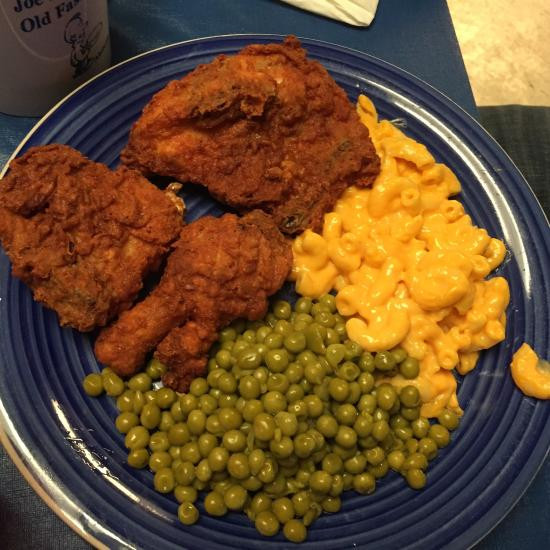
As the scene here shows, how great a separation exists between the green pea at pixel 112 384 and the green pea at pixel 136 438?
17cm

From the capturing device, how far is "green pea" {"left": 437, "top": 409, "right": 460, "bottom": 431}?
8.07ft

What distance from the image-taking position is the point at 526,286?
277cm

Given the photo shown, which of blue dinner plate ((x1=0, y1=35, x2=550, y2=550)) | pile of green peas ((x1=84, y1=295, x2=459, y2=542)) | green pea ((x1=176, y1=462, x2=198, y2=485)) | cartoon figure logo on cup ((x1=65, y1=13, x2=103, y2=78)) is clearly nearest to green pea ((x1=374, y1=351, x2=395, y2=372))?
pile of green peas ((x1=84, y1=295, x2=459, y2=542))

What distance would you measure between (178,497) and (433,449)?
42.3 inches

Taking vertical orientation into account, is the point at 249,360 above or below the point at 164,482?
above

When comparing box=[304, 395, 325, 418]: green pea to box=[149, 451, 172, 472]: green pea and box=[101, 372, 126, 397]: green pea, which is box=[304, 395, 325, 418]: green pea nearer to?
box=[149, 451, 172, 472]: green pea

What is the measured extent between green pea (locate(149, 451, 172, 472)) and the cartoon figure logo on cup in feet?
6.08

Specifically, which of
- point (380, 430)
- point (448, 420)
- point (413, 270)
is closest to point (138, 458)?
point (380, 430)

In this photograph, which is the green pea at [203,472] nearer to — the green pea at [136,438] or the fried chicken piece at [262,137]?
the green pea at [136,438]

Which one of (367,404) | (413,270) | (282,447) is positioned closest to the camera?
(282,447)

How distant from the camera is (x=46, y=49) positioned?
249cm

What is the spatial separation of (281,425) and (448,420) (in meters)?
0.80

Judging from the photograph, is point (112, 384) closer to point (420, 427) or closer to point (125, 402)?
point (125, 402)

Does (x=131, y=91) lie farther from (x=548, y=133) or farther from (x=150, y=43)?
(x=548, y=133)
